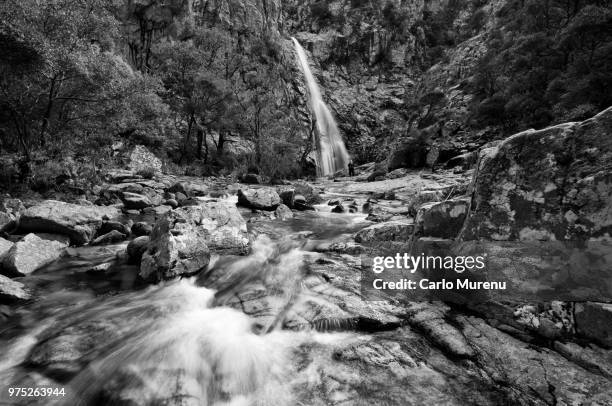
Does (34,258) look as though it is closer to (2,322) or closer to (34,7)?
(2,322)

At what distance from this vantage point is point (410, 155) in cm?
3275

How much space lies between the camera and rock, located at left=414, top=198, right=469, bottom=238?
498 centimetres

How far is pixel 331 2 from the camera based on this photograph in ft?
209

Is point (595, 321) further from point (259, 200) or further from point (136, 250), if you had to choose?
point (259, 200)

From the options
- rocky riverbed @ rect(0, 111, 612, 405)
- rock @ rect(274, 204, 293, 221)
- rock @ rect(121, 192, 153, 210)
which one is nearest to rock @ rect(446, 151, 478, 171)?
rock @ rect(274, 204, 293, 221)

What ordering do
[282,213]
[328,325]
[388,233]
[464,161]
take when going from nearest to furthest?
1. [328,325]
2. [388,233]
3. [282,213]
4. [464,161]

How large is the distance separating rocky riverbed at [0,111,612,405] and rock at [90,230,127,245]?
1.88 metres

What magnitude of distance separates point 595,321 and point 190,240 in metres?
6.84

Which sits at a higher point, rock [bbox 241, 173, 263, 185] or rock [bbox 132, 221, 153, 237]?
rock [bbox 241, 173, 263, 185]

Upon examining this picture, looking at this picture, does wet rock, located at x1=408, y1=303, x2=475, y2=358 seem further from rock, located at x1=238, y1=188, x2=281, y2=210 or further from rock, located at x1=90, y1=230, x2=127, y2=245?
rock, located at x1=238, y1=188, x2=281, y2=210

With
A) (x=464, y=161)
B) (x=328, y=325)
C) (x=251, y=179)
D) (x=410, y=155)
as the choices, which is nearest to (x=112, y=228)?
(x=328, y=325)

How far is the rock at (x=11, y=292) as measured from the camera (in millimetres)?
5426

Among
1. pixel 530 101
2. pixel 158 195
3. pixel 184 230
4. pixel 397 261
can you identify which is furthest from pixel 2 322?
pixel 530 101

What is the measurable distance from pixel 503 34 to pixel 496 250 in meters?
42.8
